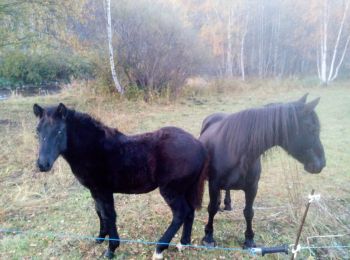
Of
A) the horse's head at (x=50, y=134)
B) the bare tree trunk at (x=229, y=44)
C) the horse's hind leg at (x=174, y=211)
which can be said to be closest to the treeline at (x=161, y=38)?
the bare tree trunk at (x=229, y=44)

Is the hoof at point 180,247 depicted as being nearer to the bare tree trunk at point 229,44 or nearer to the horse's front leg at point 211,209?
the horse's front leg at point 211,209

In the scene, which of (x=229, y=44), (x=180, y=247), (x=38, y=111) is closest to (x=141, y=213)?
(x=180, y=247)

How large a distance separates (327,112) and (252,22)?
17.6 m

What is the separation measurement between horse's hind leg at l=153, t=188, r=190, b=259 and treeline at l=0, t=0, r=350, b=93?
9190 mm

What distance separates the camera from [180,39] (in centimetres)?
1552

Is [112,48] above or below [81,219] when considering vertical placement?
above

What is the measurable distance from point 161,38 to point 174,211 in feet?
42.9

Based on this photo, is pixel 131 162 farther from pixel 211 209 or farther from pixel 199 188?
pixel 211 209

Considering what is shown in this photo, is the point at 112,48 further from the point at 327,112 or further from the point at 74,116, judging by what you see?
the point at 74,116

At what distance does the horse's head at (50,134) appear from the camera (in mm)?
2688

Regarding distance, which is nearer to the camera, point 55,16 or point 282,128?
point 282,128

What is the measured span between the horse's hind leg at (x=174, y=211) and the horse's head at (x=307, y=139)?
50.9 inches

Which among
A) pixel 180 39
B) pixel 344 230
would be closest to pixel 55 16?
pixel 180 39

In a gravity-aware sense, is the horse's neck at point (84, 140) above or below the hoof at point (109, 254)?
above
